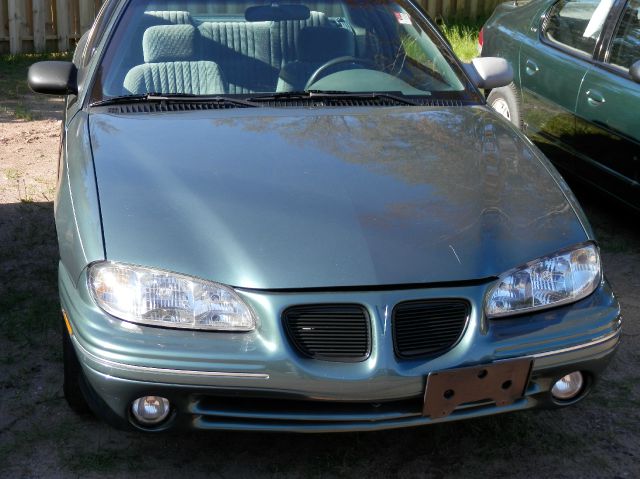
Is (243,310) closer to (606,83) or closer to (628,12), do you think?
(606,83)

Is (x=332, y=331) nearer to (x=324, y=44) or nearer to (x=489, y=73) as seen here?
(x=324, y=44)

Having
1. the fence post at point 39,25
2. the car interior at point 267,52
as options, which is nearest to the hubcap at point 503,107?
the car interior at point 267,52

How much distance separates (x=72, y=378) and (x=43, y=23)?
24.4ft

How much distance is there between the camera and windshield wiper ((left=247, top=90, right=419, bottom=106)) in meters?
3.95

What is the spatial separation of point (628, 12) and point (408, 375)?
3.49m

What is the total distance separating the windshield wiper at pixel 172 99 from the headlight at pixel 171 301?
123cm

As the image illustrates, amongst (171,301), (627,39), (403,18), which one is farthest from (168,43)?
(627,39)

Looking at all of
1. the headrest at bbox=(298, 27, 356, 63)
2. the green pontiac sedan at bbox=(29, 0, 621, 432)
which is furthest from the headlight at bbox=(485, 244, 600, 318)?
the headrest at bbox=(298, 27, 356, 63)

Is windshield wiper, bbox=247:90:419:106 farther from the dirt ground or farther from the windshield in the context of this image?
the dirt ground

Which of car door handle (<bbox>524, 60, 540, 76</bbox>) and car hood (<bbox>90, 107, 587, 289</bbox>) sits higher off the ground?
car hood (<bbox>90, 107, 587, 289</bbox>)

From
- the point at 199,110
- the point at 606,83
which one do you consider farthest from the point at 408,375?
the point at 606,83

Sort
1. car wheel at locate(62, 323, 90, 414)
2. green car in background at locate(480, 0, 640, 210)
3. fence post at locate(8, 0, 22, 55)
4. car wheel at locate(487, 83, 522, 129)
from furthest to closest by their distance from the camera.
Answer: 1. fence post at locate(8, 0, 22, 55)
2. car wheel at locate(487, 83, 522, 129)
3. green car in background at locate(480, 0, 640, 210)
4. car wheel at locate(62, 323, 90, 414)

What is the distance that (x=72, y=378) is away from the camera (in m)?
3.32

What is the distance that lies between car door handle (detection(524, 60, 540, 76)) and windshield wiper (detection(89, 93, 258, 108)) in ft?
9.07
